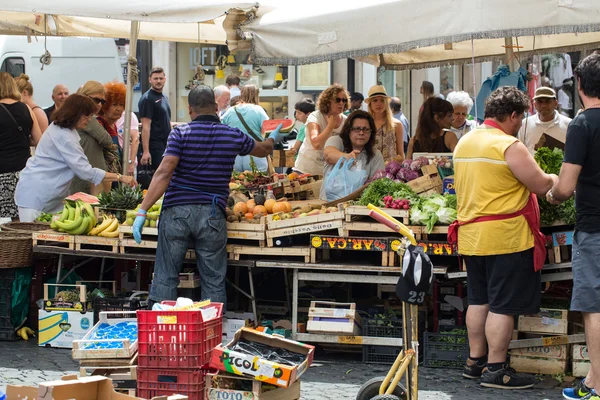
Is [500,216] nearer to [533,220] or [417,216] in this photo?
[533,220]

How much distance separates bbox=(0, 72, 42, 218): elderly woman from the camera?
1073 centimetres

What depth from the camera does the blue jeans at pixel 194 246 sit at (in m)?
8.16

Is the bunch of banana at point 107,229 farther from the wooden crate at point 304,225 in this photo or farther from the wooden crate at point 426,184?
the wooden crate at point 426,184

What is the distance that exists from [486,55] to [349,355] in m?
5.34

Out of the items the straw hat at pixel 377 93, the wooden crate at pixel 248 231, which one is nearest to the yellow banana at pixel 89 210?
the wooden crate at pixel 248 231

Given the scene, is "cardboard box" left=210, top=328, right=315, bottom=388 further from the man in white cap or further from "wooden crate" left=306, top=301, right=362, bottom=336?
the man in white cap

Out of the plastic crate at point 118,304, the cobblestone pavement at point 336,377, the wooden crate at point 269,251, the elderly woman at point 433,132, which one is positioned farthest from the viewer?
the elderly woman at point 433,132

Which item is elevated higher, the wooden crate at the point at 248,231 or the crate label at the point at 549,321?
the wooden crate at the point at 248,231

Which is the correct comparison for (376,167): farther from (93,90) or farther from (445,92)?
(445,92)

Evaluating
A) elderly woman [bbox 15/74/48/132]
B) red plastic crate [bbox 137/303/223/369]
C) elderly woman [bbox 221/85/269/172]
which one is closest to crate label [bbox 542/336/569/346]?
red plastic crate [bbox 137/303/223/369]

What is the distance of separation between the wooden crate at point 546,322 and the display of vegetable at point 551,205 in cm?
67

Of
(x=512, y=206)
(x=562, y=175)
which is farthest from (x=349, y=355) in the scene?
(x=562, y=175)

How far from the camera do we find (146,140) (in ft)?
45.1

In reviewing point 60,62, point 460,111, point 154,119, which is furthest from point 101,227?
point 60,62
